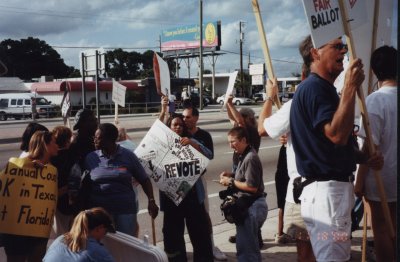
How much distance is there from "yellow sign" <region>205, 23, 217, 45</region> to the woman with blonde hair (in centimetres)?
7061

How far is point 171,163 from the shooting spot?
5086 millimetres

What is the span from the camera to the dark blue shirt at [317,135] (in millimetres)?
2924

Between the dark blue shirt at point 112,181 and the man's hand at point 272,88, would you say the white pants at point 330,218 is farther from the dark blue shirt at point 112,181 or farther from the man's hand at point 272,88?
the dark blue shirt at point 112,181

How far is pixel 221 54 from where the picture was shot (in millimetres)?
77250

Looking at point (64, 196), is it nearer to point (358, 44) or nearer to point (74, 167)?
point (74, 167)

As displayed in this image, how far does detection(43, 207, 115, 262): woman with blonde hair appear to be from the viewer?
3600 millimetres

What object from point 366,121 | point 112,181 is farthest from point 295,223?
point 112,181

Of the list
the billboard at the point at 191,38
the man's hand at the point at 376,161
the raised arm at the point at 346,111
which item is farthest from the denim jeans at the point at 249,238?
the billboard at the point at 191,38

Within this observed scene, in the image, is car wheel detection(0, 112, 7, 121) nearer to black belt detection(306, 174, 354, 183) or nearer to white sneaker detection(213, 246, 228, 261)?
white sneaker detection(213, 246, 228, 261)

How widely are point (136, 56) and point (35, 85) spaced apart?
54.1 meters

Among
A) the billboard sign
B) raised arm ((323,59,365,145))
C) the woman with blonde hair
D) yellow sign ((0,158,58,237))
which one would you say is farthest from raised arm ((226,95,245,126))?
the billboard sign

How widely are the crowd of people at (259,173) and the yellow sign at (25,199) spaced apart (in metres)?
0.02

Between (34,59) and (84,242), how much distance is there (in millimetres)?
94809

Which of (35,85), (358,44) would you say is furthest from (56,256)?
(35,85)
